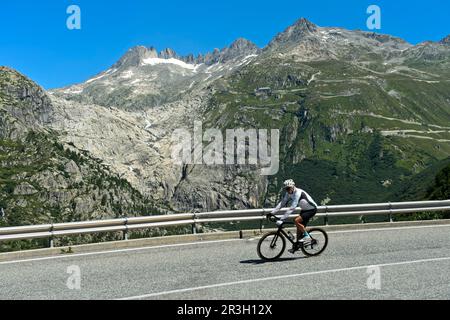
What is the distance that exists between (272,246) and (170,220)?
750 cm

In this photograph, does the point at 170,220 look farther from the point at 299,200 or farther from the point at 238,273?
the point at 238,273

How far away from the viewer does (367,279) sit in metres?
12.5

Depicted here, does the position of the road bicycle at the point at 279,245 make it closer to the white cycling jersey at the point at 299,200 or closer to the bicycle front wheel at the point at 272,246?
the bicycle front wheel at the point at 272,246

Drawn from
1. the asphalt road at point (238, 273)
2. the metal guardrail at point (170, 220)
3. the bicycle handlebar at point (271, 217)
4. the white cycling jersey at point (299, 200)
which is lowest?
the asphalt road at point (238, 273)

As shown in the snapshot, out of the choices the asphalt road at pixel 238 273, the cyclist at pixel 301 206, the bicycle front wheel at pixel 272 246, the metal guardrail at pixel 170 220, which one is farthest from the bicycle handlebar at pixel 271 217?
the metal guardrail at pixel 170 220

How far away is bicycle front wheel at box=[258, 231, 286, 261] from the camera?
16.1 m

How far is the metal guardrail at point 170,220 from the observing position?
19031mm

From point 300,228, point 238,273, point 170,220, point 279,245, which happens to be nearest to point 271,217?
point 300,228

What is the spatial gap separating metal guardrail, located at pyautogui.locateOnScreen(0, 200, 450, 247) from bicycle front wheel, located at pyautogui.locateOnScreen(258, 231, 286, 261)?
3.12 m

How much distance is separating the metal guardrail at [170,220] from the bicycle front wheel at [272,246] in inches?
123

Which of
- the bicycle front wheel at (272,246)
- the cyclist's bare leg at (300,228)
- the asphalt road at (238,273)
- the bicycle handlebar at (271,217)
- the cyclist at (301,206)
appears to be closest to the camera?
the asphalt road at (238,273)

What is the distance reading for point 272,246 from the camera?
16.1 m
